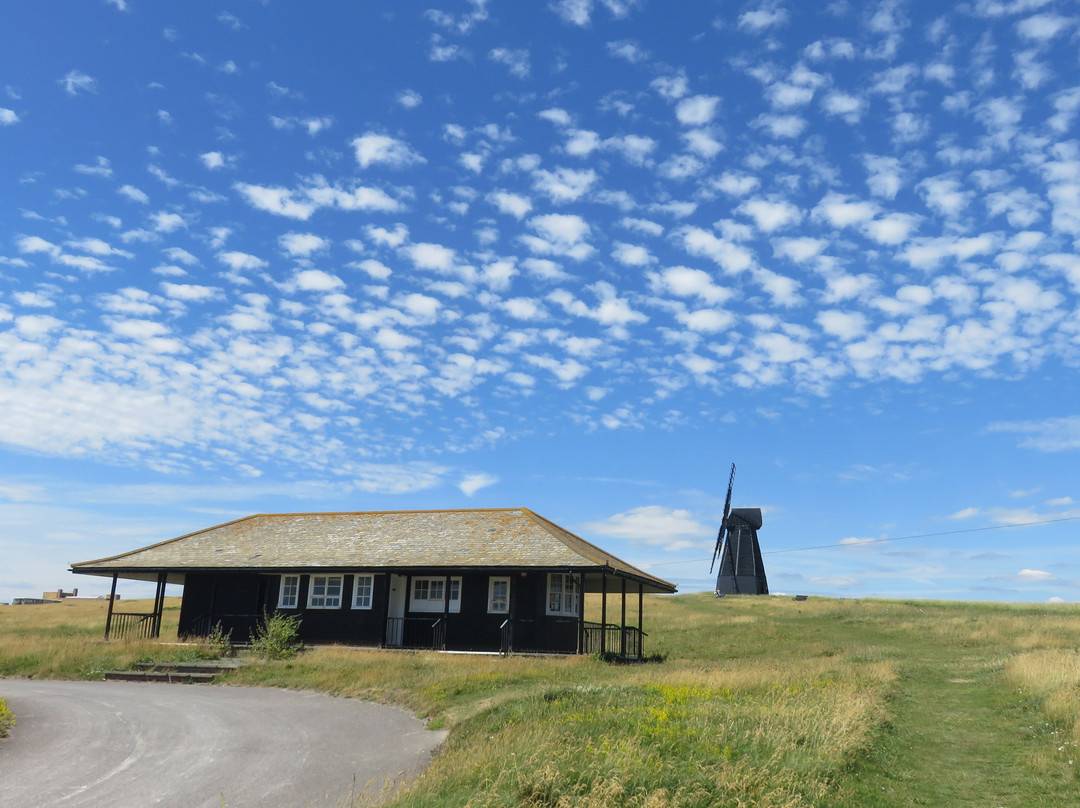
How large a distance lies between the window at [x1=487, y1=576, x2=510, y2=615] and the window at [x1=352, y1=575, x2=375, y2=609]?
441 centimetres

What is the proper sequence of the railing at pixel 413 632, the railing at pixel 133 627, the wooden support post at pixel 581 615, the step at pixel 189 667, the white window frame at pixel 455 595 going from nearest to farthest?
the step at pixel 189 667 → the wooden support post at pixel 581 615 → the railing at pixel 413 632 → the white window frame at pixel 455 595 → the railing at pixel 133 627

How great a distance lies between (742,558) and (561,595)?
54.2m

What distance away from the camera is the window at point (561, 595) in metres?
28.1

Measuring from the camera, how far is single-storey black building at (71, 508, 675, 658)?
89.9 ft

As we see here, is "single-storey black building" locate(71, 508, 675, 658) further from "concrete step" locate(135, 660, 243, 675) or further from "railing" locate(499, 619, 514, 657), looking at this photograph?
"concrete step" locate(135, 660, 243, 675)

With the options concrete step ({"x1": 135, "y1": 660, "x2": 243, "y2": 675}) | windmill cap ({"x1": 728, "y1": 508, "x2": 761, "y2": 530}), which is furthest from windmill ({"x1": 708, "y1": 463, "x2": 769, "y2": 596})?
concrete step ({"x1": 135, "y1": 660, "x2": 243, "y2": 675})

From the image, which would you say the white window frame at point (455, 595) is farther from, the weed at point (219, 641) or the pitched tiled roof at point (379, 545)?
the weed at point (219, 641)

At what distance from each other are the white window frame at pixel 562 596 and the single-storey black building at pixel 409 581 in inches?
1.4

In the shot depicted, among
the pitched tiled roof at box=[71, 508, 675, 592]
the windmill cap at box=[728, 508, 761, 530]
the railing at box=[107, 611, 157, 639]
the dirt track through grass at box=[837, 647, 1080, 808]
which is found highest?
the windmill cap at box=[728, 508, 761, 530]

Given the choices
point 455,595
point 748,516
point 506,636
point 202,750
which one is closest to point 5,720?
point 202,750

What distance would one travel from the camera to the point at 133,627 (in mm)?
32344

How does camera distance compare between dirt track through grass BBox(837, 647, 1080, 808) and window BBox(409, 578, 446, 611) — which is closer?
dirt track through grass BBox(837, 647, 1080, 808)

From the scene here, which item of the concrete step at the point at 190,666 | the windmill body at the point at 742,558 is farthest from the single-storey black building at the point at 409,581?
the windmill body at the point at 742,558

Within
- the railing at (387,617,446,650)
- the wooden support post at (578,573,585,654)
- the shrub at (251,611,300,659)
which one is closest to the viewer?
the shrub at (251,611,300,659)
